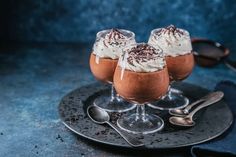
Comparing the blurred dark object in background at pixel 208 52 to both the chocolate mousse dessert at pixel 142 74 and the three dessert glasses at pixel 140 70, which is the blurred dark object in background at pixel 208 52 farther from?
the chocolate mousse dessert at pixel 142 74

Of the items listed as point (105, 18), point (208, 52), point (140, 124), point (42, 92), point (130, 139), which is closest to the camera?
point (130, 139)

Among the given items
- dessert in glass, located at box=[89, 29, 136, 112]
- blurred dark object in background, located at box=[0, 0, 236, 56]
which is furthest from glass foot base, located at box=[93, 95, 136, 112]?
blurred dark object in background, located at box=[0, 0, 236, 56]

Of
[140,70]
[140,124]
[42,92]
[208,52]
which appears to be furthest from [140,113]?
[208,52]

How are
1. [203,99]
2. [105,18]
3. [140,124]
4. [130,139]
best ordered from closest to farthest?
[130,139] → [140,124] → [203,99] → [105,18]

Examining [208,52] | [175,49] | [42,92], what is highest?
[175,49]

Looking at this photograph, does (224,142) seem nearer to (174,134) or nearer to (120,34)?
Answer: (174,134)

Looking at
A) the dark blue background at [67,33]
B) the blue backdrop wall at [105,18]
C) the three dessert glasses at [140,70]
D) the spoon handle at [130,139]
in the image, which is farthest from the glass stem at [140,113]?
the blue backdrop wall at [105,18]

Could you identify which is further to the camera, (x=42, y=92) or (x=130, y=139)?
(x=42, y=92)

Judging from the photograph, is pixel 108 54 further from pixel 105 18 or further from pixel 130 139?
pixel 105 18
